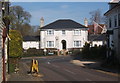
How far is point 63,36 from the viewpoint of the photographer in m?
64.2

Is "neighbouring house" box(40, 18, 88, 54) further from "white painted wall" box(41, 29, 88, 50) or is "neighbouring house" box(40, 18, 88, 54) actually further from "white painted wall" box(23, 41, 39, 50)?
"white painted wall" box(23, 41, 39, 50)

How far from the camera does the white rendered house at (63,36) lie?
63.8 metres

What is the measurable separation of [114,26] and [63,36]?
3261 cm

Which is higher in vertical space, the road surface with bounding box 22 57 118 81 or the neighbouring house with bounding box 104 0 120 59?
the neighbouring house with bounding box 104 0 120 59

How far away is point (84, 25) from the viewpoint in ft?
216

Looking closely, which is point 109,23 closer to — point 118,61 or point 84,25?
point 118,61

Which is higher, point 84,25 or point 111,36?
point 84,25

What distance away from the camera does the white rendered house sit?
2510 inches

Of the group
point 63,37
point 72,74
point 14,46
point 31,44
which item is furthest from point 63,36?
point 14,46

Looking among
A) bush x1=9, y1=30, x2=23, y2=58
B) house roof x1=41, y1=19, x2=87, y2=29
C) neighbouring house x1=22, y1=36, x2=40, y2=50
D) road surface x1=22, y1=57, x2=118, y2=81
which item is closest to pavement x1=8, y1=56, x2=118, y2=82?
road surface x1=22, y1=57, x2=118, y2=81

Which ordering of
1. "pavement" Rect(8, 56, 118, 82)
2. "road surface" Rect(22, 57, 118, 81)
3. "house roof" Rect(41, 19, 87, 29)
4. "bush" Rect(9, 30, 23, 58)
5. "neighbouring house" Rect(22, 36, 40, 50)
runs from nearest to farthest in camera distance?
"pavement" Rect(8, 56, 118, 82) → "road surface" Rect(22, 57, 118, 81) → "bush" Rect(9, 30, 23, 58) → "house roof" Rect(41, 19, 87, 29) → "neighbouring house" Rect(22, 36, 40, 50)

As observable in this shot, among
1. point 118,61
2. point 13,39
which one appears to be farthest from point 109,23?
point 13,39

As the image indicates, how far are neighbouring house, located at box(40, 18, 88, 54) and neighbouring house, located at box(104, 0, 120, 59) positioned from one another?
29.1 meters

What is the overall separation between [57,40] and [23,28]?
46.3 ft
